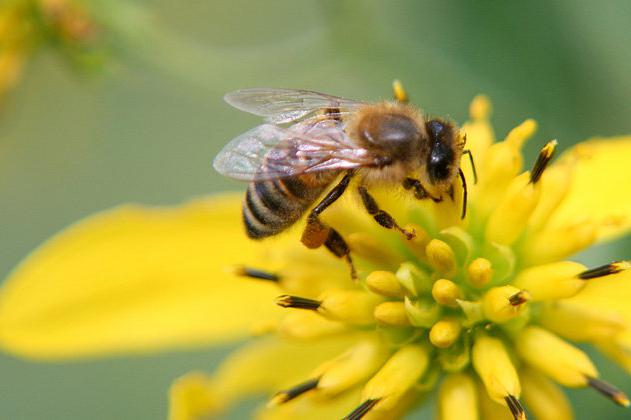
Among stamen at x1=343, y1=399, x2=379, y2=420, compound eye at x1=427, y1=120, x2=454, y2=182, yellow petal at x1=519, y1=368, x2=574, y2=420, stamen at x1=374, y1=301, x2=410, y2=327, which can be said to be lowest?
yellow petal at x1=519, y1=368, x2=574, y2=420

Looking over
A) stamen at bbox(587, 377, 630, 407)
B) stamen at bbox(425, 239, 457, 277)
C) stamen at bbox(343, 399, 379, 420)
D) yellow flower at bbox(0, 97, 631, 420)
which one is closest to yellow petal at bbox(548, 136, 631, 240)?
yellow flower at bbox(0, 97, 631, 420)

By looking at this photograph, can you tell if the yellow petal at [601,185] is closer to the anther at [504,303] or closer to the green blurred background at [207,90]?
the green blurred background at [207,90]

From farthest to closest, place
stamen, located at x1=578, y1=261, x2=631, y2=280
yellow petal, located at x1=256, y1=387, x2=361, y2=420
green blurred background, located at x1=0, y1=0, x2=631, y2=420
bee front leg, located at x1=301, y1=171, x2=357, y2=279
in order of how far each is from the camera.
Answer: green blurred background, located at x1=0, y1=0, x2=631, y2=420 < yellow petal, located at x1=256, y1=387, x2=361, y2=420 < bee front leg, located at x1=301, y1=171, x2=357, y2=279 < stamen, located at x1=578, y1=261, x2=631, y2=280

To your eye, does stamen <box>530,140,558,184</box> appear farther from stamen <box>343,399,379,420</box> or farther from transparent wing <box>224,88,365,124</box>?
stamen <box>343,399,379,420</box>

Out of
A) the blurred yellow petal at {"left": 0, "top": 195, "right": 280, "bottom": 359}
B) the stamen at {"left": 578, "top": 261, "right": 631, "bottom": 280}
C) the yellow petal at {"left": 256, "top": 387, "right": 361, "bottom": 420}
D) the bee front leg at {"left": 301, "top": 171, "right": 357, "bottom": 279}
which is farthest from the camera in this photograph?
the blurred yellow petal at {"left": 0, "top": 195, "right": 280, "bottom": 359}

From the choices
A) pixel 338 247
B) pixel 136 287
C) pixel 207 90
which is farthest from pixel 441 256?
pixel 207 90

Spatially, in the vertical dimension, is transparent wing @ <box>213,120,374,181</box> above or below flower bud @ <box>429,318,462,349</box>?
above

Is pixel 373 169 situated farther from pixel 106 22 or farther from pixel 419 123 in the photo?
pixel 106 22
